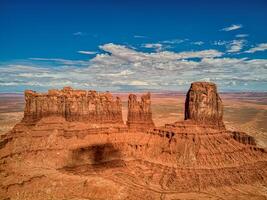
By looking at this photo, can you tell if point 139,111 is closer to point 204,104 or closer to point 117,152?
point 117,152

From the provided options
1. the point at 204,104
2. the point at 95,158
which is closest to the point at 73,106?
the point at 95,158

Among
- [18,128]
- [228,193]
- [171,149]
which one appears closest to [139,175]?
[171,149]

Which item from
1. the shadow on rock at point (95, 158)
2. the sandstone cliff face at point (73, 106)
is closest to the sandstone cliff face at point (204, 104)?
the shadow on rock at point (95, 158)

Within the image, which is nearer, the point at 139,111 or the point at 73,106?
the point at 73,106

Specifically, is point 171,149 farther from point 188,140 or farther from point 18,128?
point 18,128

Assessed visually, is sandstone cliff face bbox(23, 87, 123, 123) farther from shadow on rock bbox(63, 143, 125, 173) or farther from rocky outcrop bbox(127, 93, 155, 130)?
shadow on rock bbox(63, 143, 125, 173)

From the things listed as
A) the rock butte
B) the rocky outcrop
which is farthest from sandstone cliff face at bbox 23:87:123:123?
the rocky outcrop
